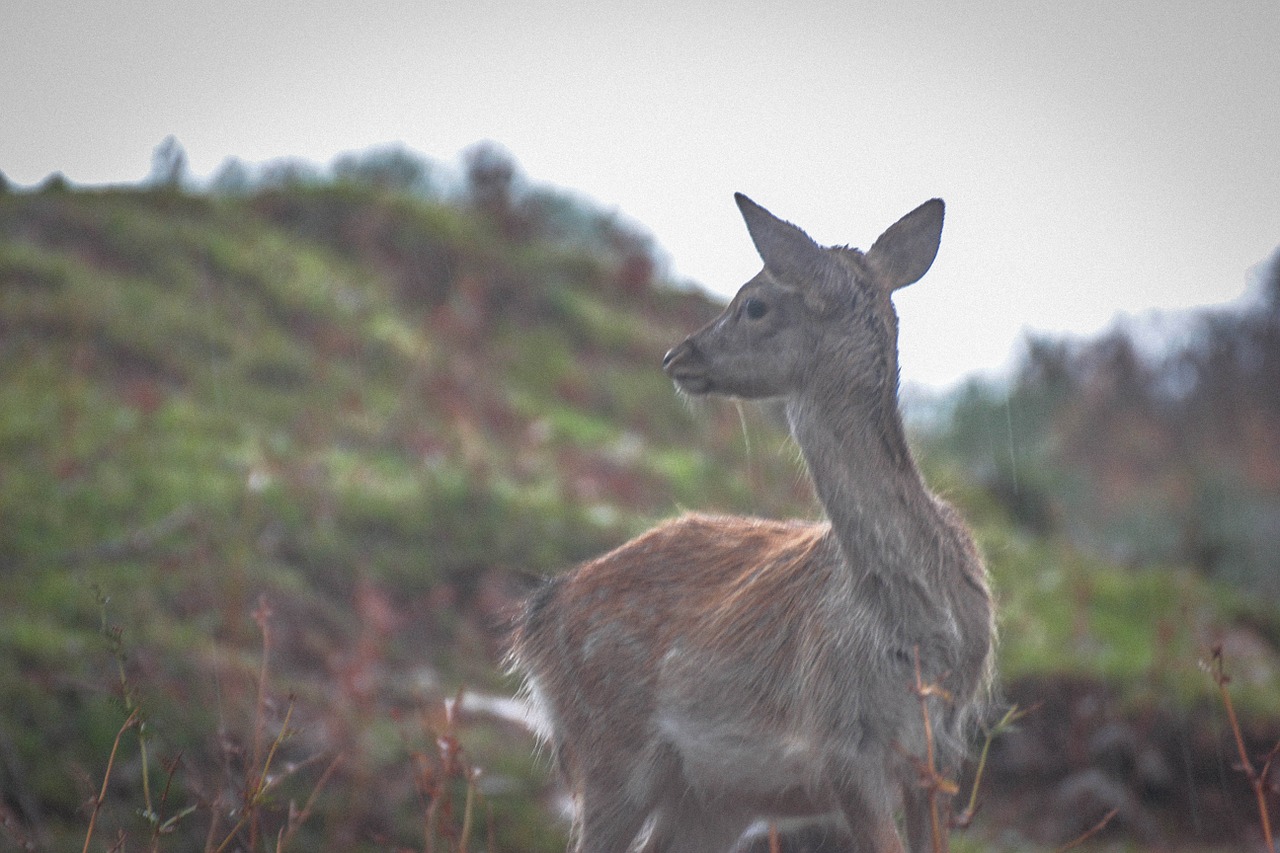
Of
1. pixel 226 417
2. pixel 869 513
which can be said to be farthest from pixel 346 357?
pixel 869 513

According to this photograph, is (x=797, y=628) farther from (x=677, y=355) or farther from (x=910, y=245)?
(x=910, y=245)

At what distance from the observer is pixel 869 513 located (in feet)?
10.6

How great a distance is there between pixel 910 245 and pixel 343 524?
5.82 meters

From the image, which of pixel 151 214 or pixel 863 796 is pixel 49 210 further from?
pixel 863 796

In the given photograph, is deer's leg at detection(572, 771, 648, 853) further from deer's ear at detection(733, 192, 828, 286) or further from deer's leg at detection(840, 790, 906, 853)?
deer's ear at detection(733, 192, 828, 286)

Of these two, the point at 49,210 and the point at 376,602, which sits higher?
the point at 49,210

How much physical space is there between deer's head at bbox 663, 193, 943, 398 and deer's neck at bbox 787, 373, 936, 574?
0.07 m

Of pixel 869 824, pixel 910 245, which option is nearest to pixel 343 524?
pixel 910 245

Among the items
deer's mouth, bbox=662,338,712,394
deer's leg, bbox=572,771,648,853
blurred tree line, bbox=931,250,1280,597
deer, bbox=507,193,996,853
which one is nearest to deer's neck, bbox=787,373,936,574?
deer, bbox=507,193,996,853

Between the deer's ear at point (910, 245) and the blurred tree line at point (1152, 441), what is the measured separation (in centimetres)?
672

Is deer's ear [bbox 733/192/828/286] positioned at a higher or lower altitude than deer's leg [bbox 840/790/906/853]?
higher

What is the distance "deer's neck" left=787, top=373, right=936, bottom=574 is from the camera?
3.21m

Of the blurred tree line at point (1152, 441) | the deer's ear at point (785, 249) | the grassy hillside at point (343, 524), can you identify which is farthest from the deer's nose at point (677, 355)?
A: the blurred tree line at point (1152, 441)

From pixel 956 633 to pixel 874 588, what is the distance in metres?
0.23
